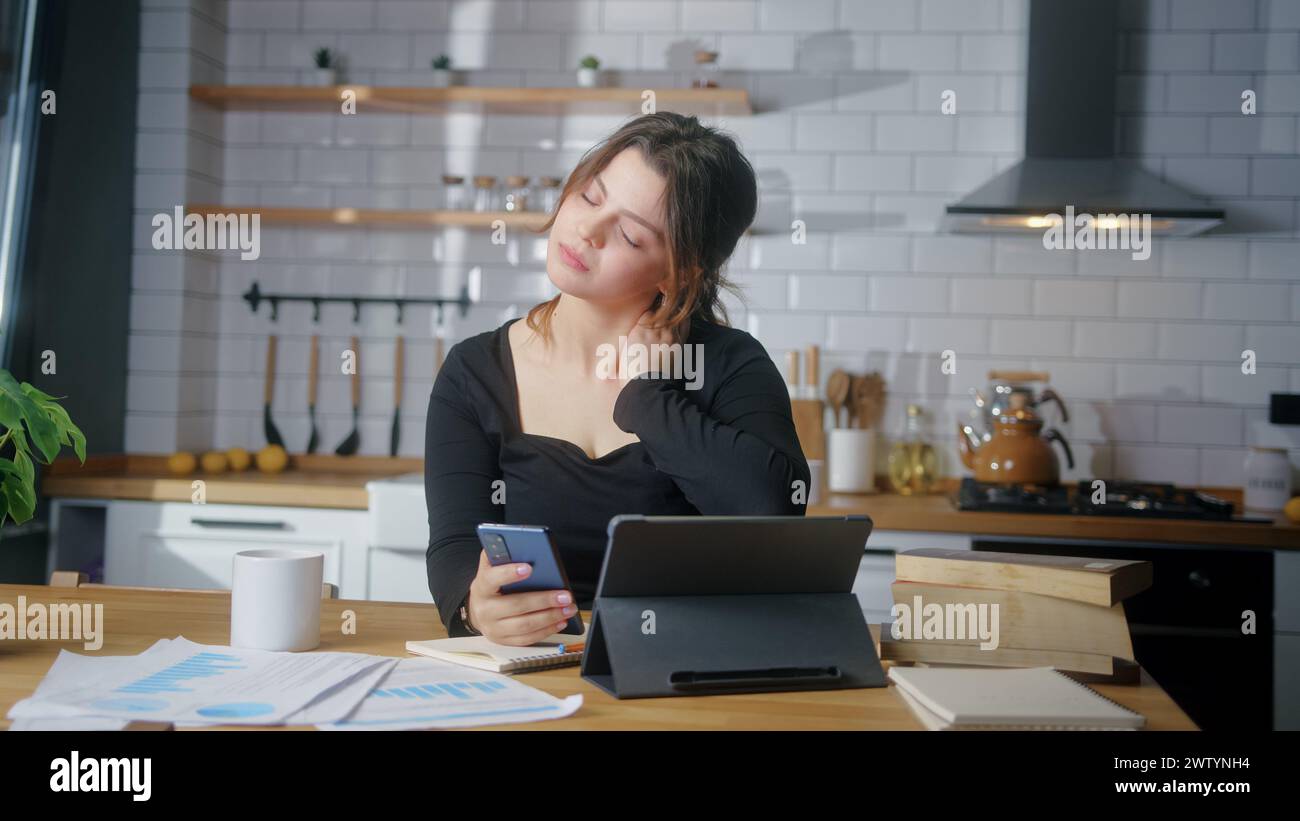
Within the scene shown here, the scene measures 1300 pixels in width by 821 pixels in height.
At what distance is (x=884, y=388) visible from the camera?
3.50 m

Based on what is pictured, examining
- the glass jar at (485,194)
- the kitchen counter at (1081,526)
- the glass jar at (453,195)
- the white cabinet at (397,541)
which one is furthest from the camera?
the glass jar at (453,195)

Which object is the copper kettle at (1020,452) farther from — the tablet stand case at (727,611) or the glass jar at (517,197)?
the tablet stand case at (727,611)

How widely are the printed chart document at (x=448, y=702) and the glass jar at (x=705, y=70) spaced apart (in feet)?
8.42

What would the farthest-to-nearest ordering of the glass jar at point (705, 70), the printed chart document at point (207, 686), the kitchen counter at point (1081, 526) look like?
the glass jar at point (705, 70)
the kitchen counter at point (1081, 526)
the printed chart document at point (207, 686)

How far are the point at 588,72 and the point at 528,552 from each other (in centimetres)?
250

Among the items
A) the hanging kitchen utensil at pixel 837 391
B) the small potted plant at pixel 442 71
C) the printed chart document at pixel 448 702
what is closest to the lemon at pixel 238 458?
the small potted plant at pixel 442 71

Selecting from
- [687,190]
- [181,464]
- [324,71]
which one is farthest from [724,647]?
[324,71]

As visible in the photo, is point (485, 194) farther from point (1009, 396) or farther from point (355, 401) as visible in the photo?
point (1009, 396)

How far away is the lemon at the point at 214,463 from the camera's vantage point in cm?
346

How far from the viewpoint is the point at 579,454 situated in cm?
180

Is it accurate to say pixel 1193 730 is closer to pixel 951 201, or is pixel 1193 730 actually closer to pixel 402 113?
pixel 951 201
